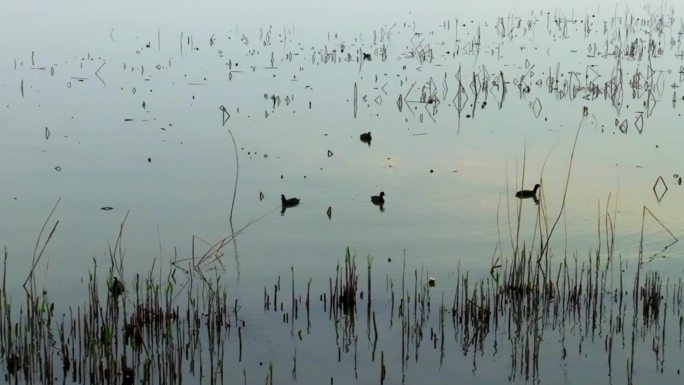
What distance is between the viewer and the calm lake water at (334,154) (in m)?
7.93

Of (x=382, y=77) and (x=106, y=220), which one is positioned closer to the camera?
(x=106, y=220)

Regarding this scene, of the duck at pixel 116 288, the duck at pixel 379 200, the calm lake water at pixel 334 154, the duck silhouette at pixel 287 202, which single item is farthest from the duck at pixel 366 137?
the duck at pixel 116 288

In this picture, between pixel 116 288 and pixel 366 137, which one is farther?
pixel 366 137

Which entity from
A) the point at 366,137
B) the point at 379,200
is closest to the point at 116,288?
the point at 379,200

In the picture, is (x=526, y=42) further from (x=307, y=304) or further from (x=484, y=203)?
A: (x=307, y=304)

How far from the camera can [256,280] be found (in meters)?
7.60

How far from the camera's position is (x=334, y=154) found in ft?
38.3

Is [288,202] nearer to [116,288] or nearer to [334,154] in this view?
[334,154]

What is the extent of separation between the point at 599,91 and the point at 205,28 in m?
9.47

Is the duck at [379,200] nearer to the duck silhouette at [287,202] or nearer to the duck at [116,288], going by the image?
the duck silhouette at [287,202]

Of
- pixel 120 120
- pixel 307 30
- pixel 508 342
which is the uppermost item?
pixel 307 30

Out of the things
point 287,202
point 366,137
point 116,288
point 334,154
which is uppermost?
point 366,137

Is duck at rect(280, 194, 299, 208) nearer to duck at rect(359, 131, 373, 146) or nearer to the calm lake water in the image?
the calm lake water

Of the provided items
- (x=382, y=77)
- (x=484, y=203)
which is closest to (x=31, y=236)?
(x=484, y=203)
